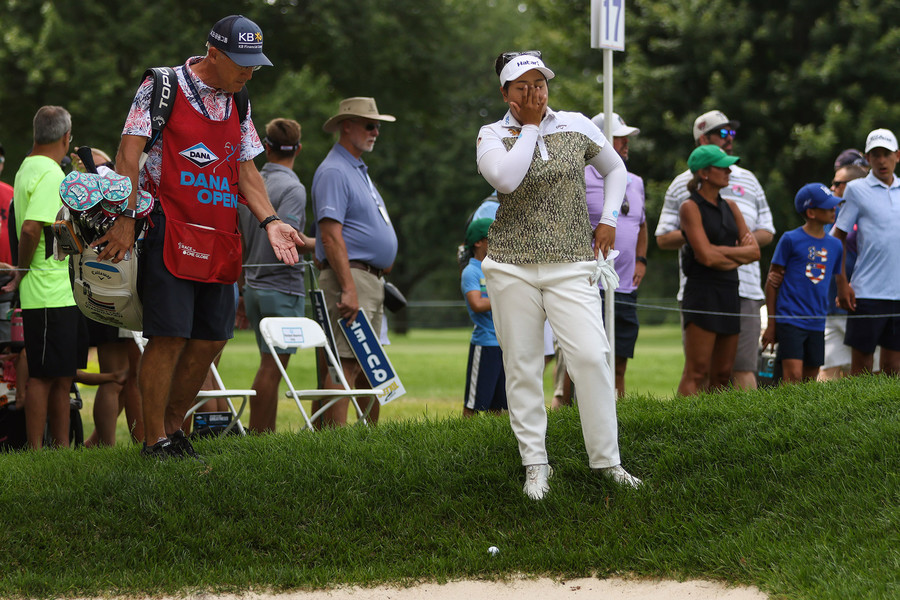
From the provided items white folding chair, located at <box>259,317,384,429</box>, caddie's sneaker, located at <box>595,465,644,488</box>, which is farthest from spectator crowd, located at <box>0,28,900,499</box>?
white folding chair, located at <box>259,317,384,429</box>

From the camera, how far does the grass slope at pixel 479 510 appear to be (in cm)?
509

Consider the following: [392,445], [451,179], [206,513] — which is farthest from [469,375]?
[451,179]

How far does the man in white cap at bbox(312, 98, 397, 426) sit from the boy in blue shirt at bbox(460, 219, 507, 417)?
71 cm

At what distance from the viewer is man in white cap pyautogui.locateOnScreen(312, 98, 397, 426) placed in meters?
7.96

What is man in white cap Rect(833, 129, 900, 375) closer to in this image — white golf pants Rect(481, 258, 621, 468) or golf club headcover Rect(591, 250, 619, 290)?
golf club headcover Rect(591, 250, 619, 290)

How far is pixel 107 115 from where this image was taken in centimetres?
2655

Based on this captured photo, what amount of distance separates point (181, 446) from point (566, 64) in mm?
24486

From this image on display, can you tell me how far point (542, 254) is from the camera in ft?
17.9

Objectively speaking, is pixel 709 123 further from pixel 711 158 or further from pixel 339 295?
pixel 339 295

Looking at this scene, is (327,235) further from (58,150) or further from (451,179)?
(451,179)

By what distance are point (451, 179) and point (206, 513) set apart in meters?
41.7

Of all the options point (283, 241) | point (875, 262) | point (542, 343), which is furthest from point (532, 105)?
point (875, 262)

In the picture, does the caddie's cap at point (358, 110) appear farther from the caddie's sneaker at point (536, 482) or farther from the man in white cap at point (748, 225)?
the caddie's sneaker at point (536, 482)

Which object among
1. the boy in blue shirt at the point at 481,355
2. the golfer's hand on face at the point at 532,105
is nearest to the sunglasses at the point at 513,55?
the golfer's hand on face at the point at 532,105
